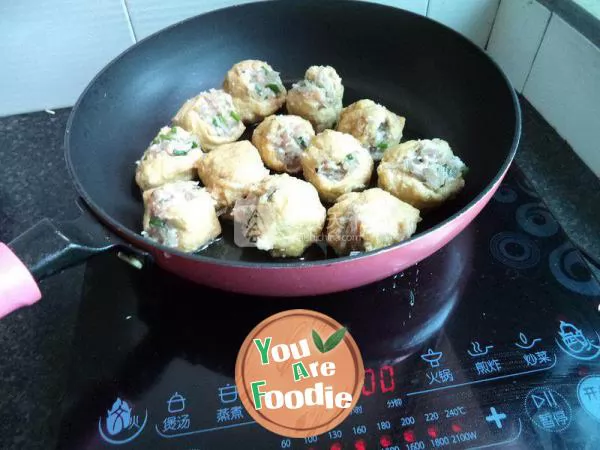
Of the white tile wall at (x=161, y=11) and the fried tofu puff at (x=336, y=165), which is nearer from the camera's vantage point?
the fried tofu puff at (x=336, y=165)

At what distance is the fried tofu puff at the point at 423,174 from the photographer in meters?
0.91

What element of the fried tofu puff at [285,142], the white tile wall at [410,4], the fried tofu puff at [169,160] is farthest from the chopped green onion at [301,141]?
the white tile wall at [410,4]

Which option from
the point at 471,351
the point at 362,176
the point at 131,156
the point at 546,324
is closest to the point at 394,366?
the point at 471,351

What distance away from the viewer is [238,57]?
1215 millimetres

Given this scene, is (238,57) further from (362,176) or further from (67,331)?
(67,331)

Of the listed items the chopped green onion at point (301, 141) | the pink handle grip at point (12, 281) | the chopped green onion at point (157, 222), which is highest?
the pink handle grip at point (12, 281)

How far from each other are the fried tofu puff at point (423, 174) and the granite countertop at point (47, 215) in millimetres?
299

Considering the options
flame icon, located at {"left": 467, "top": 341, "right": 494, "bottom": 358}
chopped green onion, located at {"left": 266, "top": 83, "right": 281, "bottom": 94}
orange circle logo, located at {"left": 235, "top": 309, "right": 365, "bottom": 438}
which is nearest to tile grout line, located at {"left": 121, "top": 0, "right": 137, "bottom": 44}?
chopped green onion, located at {"left": 266, "top": 83, "right": 281, "bottom": 94}

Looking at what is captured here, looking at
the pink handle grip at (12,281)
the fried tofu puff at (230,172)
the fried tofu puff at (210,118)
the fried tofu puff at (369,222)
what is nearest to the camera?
the pink handle grip at (12,281)

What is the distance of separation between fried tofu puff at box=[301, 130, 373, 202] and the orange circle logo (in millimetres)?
281

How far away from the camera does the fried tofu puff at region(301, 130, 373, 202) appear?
0.96 metres

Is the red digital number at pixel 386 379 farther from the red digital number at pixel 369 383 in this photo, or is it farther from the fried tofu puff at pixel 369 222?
→ the fried tofu puff at pixel 369 222

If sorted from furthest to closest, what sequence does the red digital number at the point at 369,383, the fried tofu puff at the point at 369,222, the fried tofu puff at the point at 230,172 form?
the fried tofu puff at the point at 230,172 → the fried tofu puff at the point at 369,222 → the red digital number at the point at 369,383

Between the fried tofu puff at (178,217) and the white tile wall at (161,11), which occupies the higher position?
the white tile wall at (161,11)
